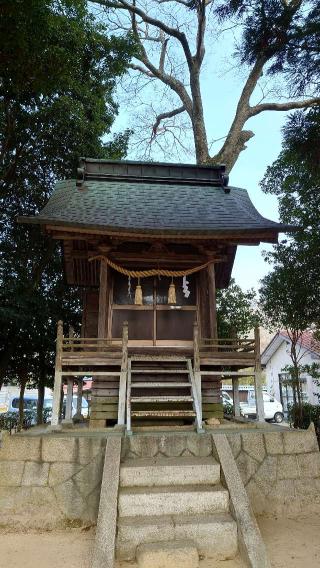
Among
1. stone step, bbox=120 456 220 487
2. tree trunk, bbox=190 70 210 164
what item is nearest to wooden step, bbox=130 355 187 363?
stone step, bbox=120 456 220 487

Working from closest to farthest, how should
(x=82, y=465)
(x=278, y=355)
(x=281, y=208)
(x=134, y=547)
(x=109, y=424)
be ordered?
(x=134, y=547)
(x=82, y=465)
(x=109, y=424)
(x=281, y=208)
(x=278, y=355)

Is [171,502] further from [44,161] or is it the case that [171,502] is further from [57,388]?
[44,161]

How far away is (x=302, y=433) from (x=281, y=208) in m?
9.05

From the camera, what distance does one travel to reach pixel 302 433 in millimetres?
5832

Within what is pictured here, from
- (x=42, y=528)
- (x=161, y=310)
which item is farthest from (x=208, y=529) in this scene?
(x=161, y=310)

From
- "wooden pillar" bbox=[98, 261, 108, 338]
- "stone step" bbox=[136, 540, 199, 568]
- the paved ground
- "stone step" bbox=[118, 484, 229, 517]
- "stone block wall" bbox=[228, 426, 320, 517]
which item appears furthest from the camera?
"wooden pillar" bbox=[98, 261, 108, 338]

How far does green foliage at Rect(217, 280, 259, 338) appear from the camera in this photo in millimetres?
15273

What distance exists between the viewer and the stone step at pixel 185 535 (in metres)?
4.03

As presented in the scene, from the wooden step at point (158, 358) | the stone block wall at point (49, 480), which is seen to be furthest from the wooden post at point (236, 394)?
the stone block wall at point (49, 480)

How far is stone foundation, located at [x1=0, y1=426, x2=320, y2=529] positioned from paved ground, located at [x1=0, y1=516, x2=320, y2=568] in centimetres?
26

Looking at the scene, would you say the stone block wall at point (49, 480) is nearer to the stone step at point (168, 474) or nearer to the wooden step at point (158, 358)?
the stone step at point (168, 474)

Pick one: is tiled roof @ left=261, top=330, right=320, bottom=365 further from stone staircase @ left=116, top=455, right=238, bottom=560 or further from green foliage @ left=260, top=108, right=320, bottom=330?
stone staircase @ left=116, top=455, right=238, bottom=560

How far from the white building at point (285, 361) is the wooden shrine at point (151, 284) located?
1243 cm

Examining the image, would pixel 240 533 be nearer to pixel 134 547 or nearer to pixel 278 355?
pixel 134 547
